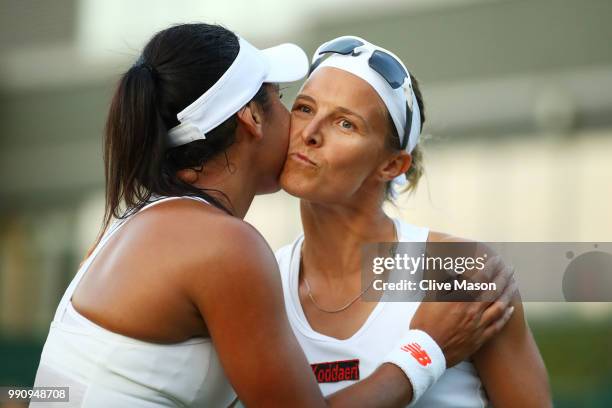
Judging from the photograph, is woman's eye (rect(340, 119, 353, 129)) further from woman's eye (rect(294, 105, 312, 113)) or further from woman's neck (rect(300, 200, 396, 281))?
woman's neck (rect(300, 200, 396, 281))

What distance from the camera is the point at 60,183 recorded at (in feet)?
55.7

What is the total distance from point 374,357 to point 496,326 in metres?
0.39

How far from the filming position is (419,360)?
273 centimetres

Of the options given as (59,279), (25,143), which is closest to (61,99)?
(25,143)

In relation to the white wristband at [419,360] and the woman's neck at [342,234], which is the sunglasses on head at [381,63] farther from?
the white wristband at [419,360]

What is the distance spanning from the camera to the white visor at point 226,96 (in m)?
2.61

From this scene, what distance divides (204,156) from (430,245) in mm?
855

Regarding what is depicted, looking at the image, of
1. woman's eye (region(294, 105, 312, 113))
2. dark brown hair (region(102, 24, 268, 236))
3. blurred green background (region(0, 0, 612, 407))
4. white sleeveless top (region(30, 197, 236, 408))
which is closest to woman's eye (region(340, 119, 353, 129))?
woman's eye (region(294, 105, 312, 113))

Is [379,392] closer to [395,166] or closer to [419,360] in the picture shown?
[419,360]

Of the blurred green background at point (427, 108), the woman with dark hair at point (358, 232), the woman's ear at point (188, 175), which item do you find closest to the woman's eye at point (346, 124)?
the woman with dark hair at point (358, 232)

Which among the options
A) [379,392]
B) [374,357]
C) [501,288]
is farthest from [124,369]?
[501,288]

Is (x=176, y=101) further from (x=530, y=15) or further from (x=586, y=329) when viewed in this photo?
(x=530, y=15)

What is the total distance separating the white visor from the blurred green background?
7590 mm

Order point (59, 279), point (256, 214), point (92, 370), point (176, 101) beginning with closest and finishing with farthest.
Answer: point (92, 370) < point (176, 101) < point (59, 279) < point (256, 214)
